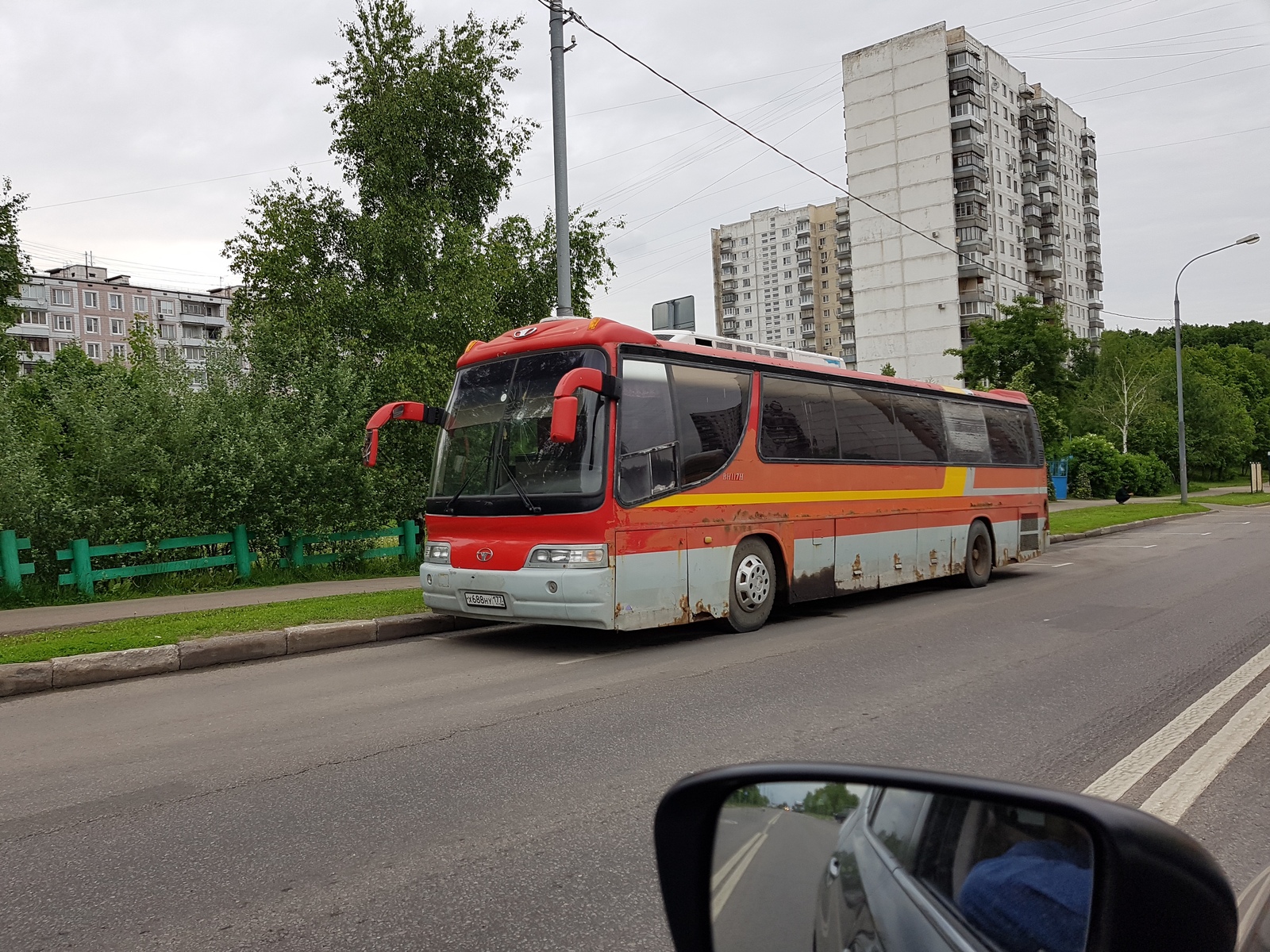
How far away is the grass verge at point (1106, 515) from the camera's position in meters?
25.6

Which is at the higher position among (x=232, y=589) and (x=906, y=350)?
(x=906, y=350)

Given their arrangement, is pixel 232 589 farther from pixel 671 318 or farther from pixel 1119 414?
pixel 1119 414

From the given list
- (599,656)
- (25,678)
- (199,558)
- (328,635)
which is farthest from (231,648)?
(199,558)

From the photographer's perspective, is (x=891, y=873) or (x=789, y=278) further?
(x=789, y=278)

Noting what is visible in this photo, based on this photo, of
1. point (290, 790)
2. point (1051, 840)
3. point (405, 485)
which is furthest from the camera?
point (405, 485)

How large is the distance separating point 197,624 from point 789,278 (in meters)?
135

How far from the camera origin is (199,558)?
14.3 meters

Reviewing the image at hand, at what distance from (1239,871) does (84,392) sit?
50.1ft

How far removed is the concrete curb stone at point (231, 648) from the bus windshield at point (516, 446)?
6.84ft

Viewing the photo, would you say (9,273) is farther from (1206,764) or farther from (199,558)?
(1206,764)

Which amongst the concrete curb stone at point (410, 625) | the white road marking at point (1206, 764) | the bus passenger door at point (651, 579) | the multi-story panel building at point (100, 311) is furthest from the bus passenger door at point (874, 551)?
the multi-story panel building at point (100, 311)

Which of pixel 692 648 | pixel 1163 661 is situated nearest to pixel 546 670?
pixel 692 648

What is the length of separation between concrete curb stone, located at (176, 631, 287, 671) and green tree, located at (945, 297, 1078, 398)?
1760 inches

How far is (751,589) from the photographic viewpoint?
10.6 m
